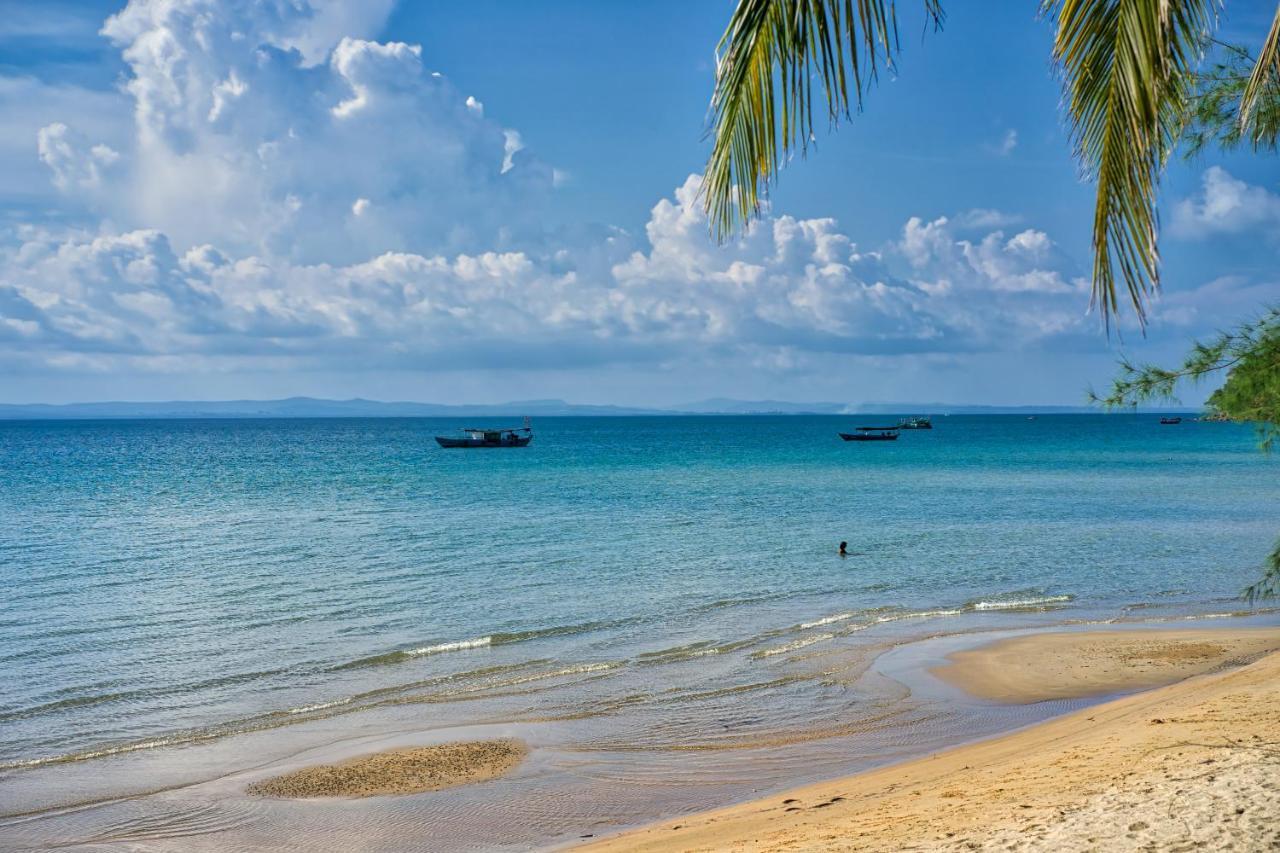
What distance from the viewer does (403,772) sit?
1216 cm

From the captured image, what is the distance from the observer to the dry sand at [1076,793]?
651 centimetres

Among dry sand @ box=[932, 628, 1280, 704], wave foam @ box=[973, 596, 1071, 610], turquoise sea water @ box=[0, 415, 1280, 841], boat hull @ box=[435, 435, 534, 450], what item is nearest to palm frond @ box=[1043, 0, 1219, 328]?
turquoise sea water @ box=[0, 415, 1280, 841]

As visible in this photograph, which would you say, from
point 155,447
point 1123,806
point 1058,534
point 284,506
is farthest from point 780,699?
point 155,447

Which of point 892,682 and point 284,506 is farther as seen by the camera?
point 284,506

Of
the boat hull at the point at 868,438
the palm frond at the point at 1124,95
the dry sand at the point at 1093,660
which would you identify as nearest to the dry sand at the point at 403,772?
the dry sand at the point at 1093,660

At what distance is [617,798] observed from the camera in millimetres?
11336

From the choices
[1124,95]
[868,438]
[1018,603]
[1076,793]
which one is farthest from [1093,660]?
[868,438]

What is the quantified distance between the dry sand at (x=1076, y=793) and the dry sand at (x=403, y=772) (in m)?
2.80

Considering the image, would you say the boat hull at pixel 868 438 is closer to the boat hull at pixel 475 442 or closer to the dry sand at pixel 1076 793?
the boat hull at pixel 475 442

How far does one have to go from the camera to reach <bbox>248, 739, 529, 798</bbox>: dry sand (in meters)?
11.6

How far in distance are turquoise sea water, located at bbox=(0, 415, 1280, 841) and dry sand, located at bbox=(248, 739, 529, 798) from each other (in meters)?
0.86

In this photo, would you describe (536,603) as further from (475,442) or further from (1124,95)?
(475,442)

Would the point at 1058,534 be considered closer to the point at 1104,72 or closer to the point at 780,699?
the point at 780,699

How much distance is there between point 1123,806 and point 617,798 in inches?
229
